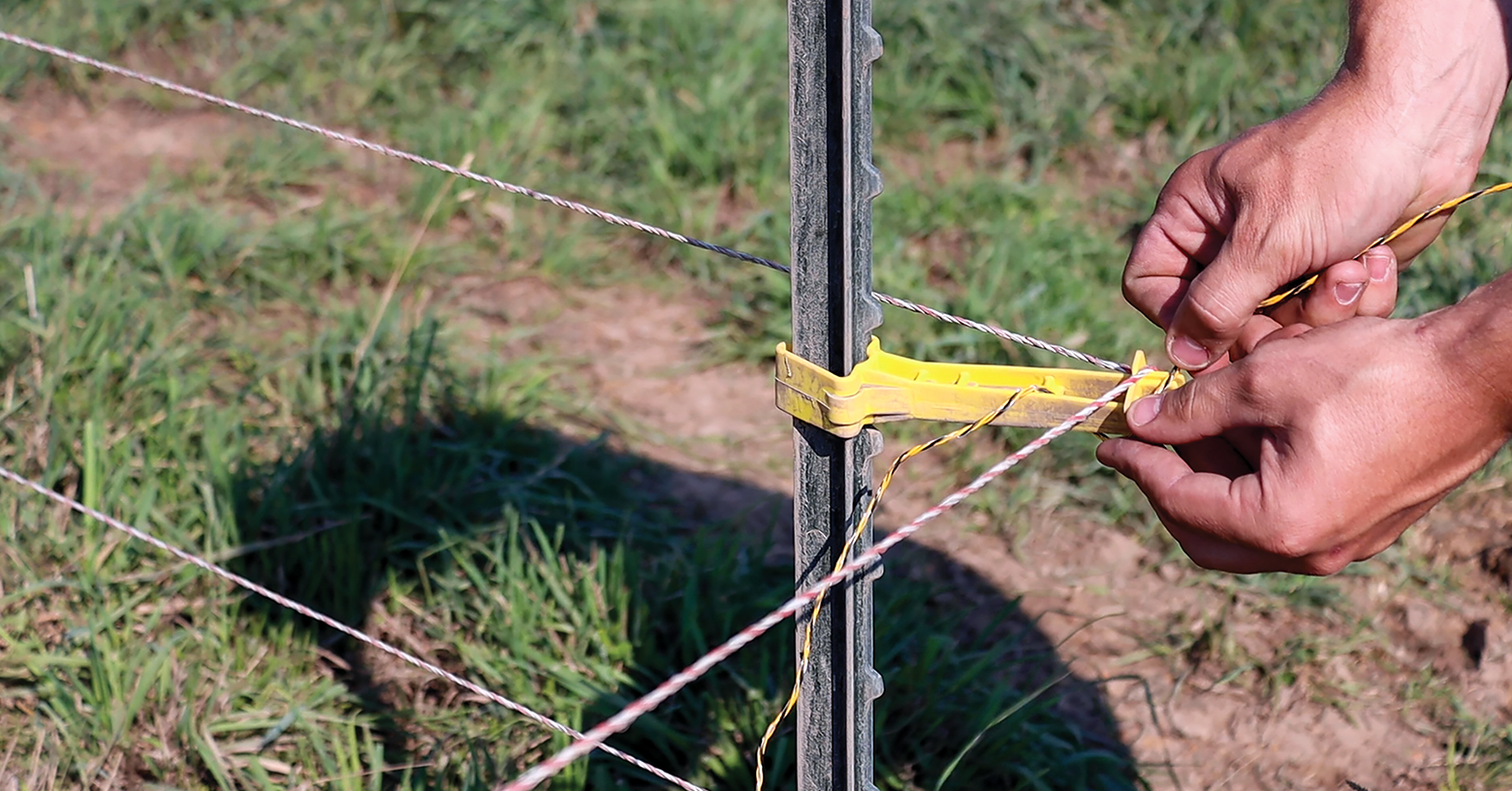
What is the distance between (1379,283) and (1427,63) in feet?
0.78

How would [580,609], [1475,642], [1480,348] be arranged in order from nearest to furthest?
[1480,348] → [580,609] → [1475,642]

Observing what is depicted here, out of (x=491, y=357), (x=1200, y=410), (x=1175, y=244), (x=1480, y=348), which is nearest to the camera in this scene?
(x=1480, y=348)

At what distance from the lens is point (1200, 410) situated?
1236mm

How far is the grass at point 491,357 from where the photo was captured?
198 centimetres

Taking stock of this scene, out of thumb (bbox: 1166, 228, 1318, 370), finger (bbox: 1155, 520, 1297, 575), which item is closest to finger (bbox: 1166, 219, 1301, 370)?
thumb (bbox: 1166, 228, 1318, 370)

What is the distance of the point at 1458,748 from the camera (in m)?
2.06

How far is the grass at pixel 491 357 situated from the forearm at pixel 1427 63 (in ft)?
3.21

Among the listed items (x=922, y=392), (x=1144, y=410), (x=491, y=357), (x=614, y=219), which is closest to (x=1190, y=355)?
(x=1144, y=410)

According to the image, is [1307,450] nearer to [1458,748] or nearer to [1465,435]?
[1465,435]

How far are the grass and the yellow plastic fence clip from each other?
0.82 meters

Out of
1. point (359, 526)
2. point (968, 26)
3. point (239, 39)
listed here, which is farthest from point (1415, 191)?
point (239, 39)

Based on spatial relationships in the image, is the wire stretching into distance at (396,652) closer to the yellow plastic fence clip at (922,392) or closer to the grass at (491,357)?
the grass at (491,357)

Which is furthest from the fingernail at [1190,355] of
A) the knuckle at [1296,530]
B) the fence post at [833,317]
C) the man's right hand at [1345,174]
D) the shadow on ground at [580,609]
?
the shadow on ground at [580,609]

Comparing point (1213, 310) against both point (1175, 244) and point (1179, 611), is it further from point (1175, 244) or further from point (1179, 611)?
point (1179, 611)
